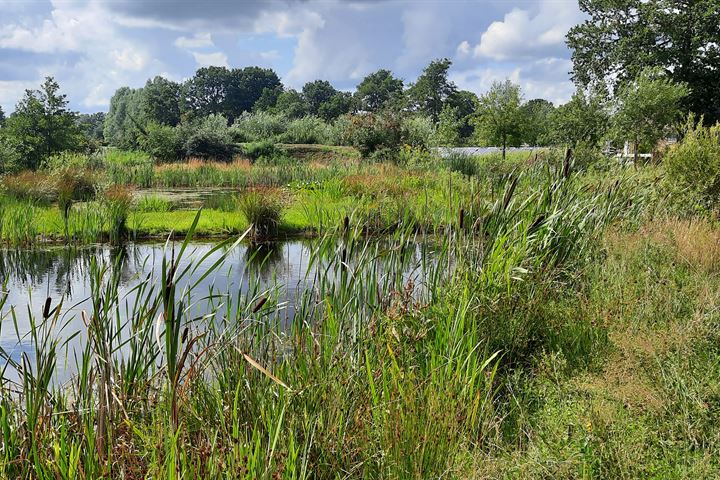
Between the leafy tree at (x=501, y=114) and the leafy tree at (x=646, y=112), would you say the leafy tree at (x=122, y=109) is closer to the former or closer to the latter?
the leafy tree at (x=501, y=114)

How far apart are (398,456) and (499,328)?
1.72m

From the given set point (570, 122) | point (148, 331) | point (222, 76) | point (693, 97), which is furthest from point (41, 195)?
point (222, 76)

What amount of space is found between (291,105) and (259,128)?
2842cm

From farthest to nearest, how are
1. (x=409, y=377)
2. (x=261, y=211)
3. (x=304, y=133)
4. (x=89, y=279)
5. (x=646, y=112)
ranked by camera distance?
(x=304, y=133) → (x=646, y=112) → (x=261, y=211) → (x=89, y=279) → (x=409, y=377)

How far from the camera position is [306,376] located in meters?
2.89

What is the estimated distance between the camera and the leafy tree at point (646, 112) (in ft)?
82.4

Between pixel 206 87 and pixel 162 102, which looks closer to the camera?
pixel 162 102

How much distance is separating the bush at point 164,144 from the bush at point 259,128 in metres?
6.48

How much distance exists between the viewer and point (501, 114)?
95.3 feet

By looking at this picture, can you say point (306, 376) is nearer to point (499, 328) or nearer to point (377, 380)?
point (377, 380)

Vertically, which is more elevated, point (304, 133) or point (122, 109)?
point (122, 109)

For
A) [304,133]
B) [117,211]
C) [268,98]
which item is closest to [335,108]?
[268,98]

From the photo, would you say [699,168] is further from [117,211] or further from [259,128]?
[259,128]

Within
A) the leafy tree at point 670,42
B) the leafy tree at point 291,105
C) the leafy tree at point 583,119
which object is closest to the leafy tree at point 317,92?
the leafy tree at point 291,105
